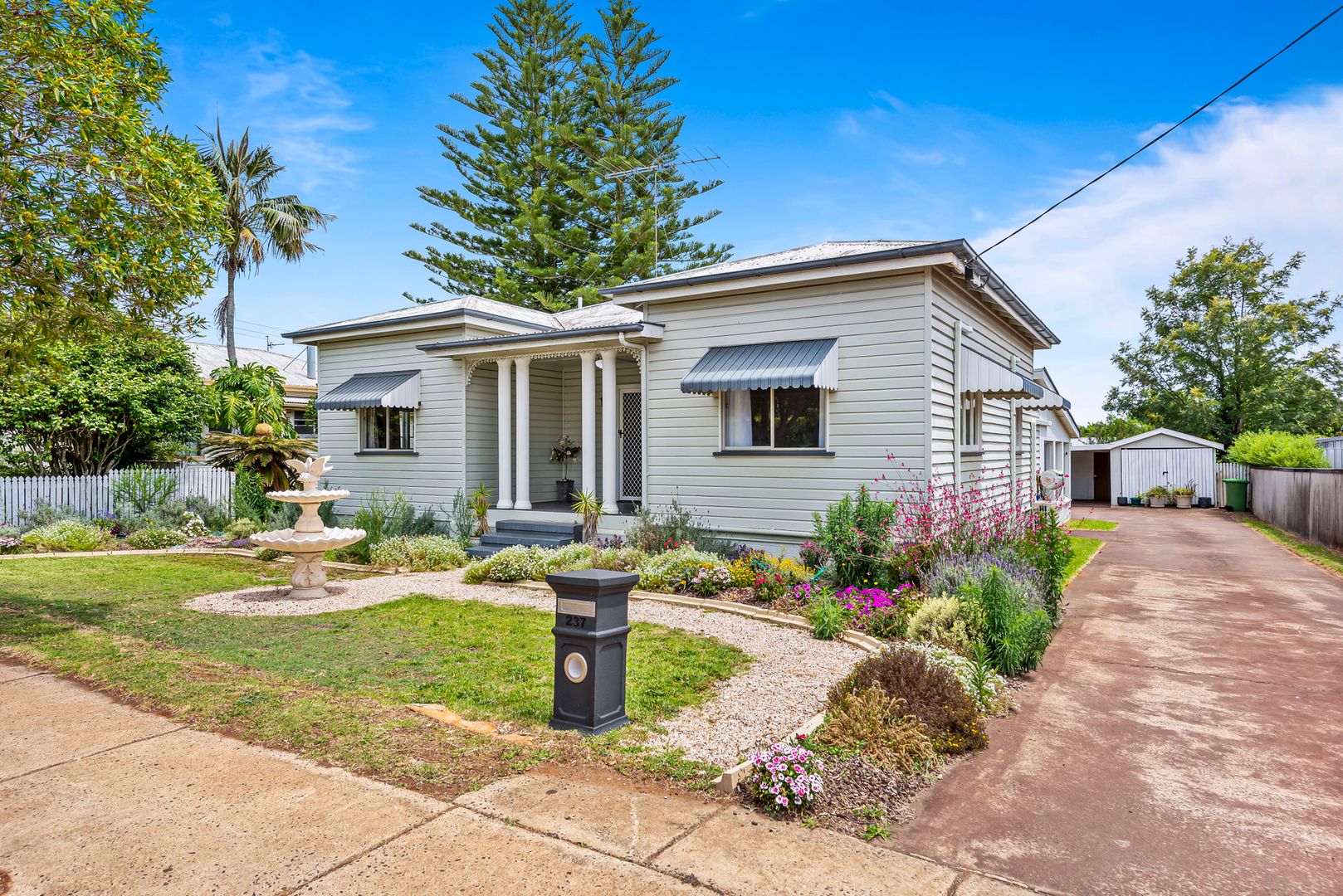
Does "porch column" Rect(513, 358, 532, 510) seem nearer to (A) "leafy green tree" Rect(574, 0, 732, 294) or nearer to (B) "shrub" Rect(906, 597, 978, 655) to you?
(B) "shrub" Rect(906, 597, 978, 655)

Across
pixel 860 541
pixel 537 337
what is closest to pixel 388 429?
pixel 537 337

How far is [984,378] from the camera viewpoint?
1166cm

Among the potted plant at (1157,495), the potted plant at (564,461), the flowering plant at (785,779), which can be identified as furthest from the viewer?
the potted plant at (1157,495)

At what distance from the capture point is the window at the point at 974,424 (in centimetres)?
1254

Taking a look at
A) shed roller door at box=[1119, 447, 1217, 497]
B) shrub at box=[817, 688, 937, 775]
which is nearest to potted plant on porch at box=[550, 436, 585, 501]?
shrub at box=[817, 688, 937, 775]

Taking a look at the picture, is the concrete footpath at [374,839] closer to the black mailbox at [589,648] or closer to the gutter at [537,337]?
the black mailbox at [589,648]

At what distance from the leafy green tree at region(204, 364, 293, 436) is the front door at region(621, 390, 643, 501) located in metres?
8.97

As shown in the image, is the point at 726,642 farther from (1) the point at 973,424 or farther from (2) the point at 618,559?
(1) the point at 973,424

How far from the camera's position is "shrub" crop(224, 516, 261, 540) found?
14.8 metres

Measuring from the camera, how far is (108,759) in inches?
168

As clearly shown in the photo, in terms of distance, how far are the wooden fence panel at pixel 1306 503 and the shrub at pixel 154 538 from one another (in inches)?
860

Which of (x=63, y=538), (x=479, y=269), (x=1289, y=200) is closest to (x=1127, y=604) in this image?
(x=1289, y=200)

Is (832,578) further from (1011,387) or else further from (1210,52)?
(1210,52)

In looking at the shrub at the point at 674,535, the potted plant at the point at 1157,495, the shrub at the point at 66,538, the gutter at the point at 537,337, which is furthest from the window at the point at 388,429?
the potted plant at the point at 1157,495
